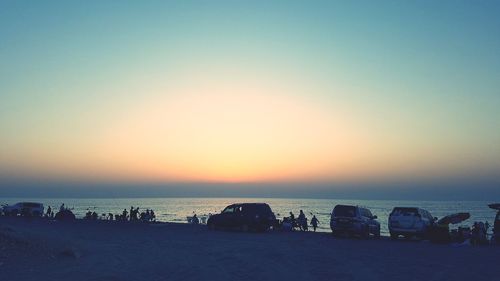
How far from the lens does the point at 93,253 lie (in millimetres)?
18656

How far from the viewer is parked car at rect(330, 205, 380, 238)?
28609mm

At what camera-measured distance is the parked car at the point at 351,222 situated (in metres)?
28.6

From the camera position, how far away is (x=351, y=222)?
28.7m

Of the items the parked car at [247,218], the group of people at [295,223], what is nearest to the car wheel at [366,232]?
the parked car at [247,218]

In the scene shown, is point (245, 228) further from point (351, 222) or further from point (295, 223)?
point (295, 223)

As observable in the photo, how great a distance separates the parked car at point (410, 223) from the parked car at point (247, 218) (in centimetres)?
780

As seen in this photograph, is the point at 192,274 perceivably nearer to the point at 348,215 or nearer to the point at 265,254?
the point at 265,254

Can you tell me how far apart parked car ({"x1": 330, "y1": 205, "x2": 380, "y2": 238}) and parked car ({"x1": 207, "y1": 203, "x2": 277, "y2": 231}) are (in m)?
4.74

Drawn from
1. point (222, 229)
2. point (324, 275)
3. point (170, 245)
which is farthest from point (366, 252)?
point (222, 229)

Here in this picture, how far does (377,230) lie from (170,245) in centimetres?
1443

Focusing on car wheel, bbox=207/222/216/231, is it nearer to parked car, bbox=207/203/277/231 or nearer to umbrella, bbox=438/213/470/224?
parked car, bbox=207/203/277/231

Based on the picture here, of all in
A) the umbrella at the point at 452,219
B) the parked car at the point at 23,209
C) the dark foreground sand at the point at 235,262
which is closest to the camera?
the dark foreground sand at the point at 235,262

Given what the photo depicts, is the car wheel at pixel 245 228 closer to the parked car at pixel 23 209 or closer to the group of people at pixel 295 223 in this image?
the group of people at pixel 295 223

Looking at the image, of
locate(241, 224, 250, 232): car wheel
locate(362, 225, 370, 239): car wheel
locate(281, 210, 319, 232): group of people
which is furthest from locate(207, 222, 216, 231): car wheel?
locate(362, 225, 370, 239): car wheel
